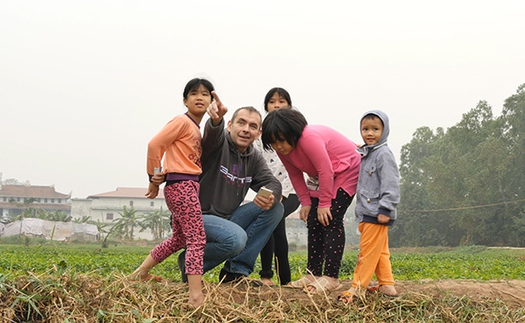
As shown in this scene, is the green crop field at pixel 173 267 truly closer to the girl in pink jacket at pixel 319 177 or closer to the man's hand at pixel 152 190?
the girl in pink jacket at pixel 319 177

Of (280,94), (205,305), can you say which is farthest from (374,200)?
(205,305)

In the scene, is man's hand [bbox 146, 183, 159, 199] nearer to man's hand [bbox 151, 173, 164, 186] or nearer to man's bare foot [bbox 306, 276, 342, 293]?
man's hand [bbox 151, 173, 164, 186]

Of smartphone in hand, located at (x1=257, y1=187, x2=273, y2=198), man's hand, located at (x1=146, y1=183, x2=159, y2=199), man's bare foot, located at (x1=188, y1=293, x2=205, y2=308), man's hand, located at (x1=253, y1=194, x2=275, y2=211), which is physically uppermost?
man's hand, located at (x1=146, y1=183, x2=159, y2=199)

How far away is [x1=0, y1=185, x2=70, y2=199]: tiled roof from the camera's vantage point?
68662 mm

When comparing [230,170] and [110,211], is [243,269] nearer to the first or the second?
[230,170]

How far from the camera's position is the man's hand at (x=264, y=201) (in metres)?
3.92

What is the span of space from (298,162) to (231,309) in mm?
1272

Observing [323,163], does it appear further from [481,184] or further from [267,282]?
[481,184]

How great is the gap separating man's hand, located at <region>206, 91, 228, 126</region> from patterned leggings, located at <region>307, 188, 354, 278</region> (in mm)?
1131

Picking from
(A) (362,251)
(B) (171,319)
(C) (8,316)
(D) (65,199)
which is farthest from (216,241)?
(D) (65,199)

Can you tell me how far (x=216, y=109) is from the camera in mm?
3475

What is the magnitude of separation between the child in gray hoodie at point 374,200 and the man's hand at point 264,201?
637 mm

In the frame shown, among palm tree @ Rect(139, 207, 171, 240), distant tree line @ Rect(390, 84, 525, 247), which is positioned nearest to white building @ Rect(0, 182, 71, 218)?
palm tree @ Rect(139, 207, 171, 240)

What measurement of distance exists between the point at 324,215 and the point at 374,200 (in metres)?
0.38
